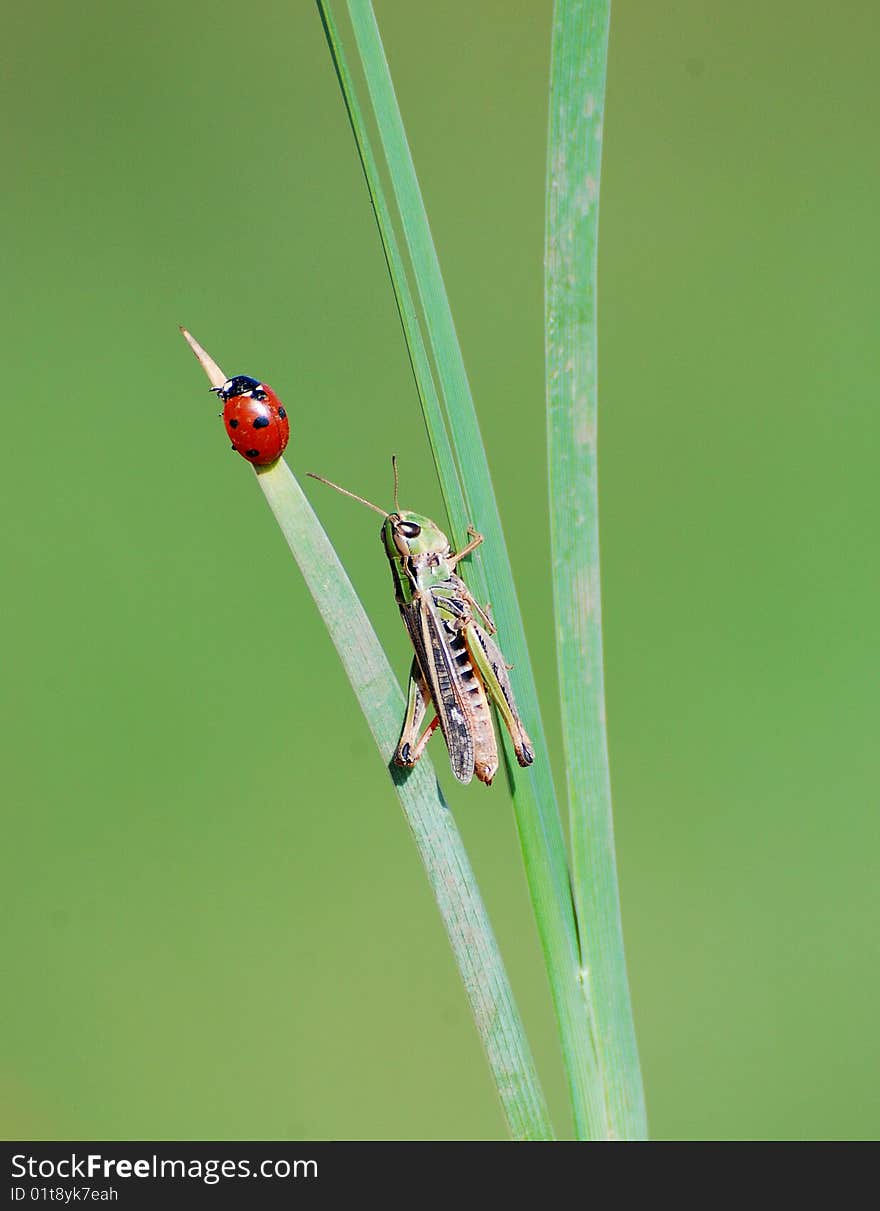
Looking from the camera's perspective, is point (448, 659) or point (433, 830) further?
point (448, 659)

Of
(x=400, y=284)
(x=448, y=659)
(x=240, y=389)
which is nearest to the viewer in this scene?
(x=400, y=284)

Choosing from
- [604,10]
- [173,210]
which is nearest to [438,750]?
[604,10]

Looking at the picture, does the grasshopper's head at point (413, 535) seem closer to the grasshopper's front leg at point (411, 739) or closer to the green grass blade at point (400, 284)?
the grasshopper's front leg at point (411, 739)

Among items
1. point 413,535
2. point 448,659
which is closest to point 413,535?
point 413,535

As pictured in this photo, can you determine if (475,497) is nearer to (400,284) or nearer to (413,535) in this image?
(400,284)

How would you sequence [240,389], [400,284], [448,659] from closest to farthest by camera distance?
[400,284], [240,389], [448,659]

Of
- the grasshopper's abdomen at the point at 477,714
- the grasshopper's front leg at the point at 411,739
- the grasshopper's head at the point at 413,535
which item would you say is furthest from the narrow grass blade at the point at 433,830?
the grasshopper's head at the point at 413,535

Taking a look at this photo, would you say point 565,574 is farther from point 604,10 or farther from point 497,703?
point 604,10
